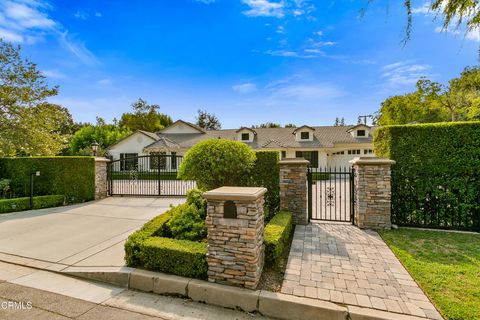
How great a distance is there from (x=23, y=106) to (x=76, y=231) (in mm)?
10358

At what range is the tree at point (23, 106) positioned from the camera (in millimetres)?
11453

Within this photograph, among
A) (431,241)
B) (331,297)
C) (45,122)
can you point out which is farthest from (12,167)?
(431,241)

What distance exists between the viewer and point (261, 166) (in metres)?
6.95

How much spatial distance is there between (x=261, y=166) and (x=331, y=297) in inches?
168

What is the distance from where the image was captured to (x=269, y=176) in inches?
271

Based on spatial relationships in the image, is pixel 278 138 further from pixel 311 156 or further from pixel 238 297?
pixel 238 297

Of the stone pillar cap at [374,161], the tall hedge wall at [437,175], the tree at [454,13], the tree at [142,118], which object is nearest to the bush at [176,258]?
the tree at [454,13]

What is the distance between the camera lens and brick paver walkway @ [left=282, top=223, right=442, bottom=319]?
2.97m

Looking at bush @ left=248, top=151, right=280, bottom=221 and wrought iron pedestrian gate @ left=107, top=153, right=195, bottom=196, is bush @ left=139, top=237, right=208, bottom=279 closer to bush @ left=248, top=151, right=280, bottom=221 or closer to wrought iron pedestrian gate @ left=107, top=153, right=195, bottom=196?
bush @ left=248, top=151, right=280, bottom=221

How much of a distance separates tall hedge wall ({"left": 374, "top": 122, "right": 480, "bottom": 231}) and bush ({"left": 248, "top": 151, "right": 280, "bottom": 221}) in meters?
3.15

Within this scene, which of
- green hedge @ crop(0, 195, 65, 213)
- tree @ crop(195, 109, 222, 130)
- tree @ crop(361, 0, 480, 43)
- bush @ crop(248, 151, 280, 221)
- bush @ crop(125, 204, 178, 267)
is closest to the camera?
tree @ crop(361, 0, 480, 43)

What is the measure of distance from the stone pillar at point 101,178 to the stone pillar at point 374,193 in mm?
10153

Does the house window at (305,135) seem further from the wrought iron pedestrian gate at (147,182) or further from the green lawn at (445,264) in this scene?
the green lawn at (445,264)

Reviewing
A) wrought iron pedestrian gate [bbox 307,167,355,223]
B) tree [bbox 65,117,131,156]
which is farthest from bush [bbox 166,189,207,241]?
tree [bbox 65,117,131,156]
